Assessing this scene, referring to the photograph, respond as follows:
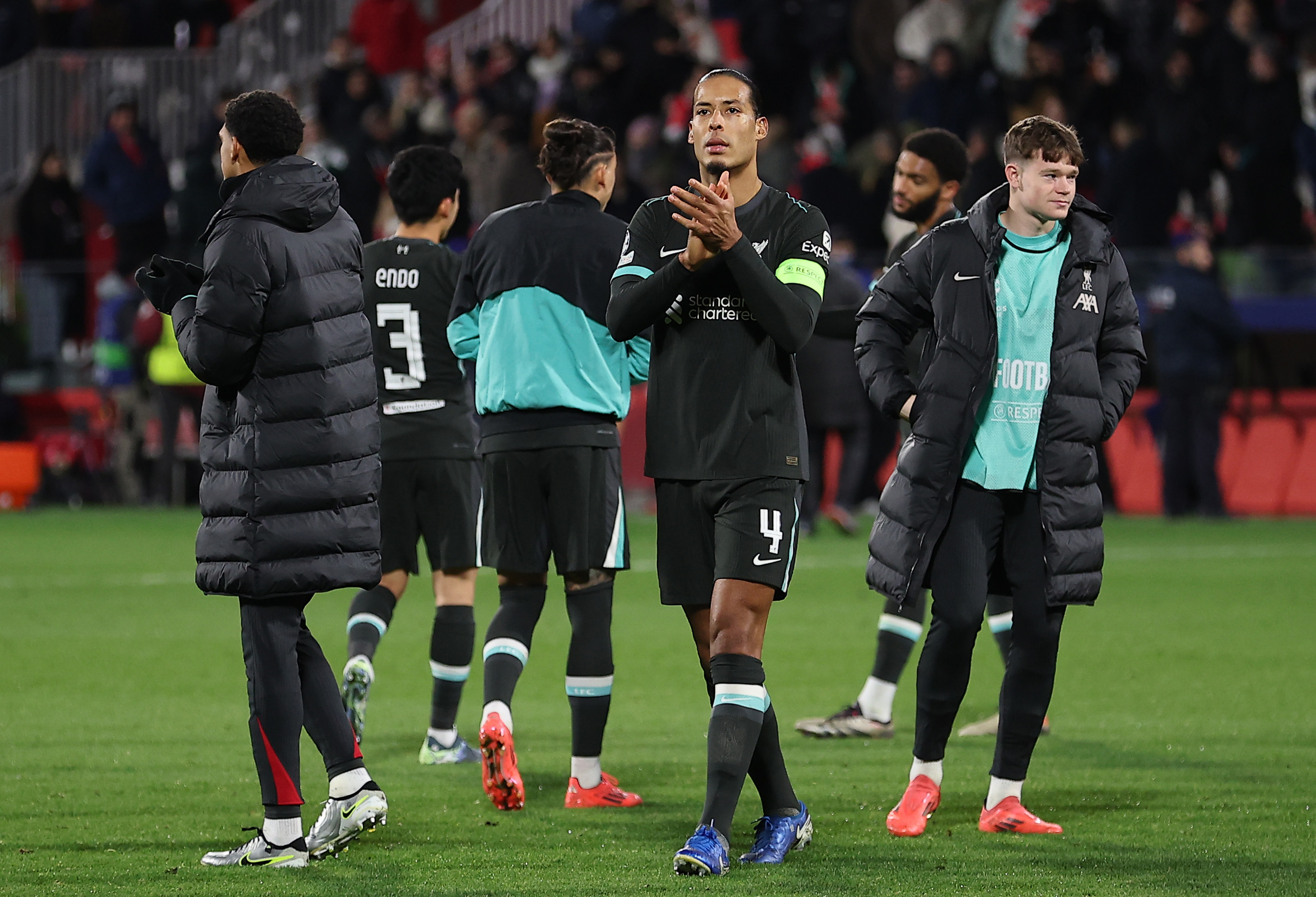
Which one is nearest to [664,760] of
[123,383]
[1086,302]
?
[1086,302]

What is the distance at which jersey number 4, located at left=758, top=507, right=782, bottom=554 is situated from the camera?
5.33 m

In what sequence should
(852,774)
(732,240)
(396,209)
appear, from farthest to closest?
1. (396,209)
2. (852,774)
3. (732,240)

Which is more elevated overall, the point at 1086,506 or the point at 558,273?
the point at 558,273

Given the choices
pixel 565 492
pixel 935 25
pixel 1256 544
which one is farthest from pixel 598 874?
pixel 935 25

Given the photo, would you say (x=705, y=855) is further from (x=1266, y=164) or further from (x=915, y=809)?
(x=1266, y=164)

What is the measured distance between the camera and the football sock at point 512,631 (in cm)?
665

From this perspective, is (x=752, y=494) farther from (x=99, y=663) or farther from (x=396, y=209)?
(x=99, y=663)

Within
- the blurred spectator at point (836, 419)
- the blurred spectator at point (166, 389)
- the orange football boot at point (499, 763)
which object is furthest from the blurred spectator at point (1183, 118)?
the orange football boot at point (499, 763)

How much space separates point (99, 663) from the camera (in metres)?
9.98

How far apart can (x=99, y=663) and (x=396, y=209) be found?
359 centimetres

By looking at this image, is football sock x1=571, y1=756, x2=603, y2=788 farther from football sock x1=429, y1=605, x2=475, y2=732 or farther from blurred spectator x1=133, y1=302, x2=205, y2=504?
blurred spectator x1=133, y1=302, x2=205, y2=504

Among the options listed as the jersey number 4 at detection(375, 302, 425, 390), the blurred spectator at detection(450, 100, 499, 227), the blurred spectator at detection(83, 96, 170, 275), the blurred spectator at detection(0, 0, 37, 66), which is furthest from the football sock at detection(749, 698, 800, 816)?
the blurred spectator at detection(0, 0, 37, 66)

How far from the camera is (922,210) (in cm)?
765

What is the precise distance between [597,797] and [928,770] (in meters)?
1.16
